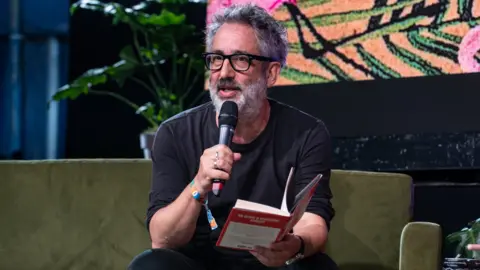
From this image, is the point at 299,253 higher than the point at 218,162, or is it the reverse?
the point at 218,162

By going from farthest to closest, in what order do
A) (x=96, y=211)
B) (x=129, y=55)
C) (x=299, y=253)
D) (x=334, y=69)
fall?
(x=129, y=55) → (x=334, y=69) → (x=96, y=211) → (x=299, y=253)

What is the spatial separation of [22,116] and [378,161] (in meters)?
2.63

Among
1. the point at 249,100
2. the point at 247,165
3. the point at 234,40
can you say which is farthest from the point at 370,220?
the point at 234,40

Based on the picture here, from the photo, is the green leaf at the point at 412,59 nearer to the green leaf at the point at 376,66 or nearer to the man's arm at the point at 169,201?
Result: the green leaf at the point at 376,66

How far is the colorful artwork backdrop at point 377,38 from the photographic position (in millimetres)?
3197

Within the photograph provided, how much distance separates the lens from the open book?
170cm

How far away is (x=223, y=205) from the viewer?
2.19m

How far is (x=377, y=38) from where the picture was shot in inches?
135

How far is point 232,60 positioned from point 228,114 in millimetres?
284

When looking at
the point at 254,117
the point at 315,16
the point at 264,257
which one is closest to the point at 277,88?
the point at 315,16

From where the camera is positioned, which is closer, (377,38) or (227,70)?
(227,70)

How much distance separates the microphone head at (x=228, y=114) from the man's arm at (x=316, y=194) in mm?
335

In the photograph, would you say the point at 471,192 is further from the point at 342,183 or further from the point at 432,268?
the point at 432,268

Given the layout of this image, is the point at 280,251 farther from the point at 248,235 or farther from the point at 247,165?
the point at 247,165
